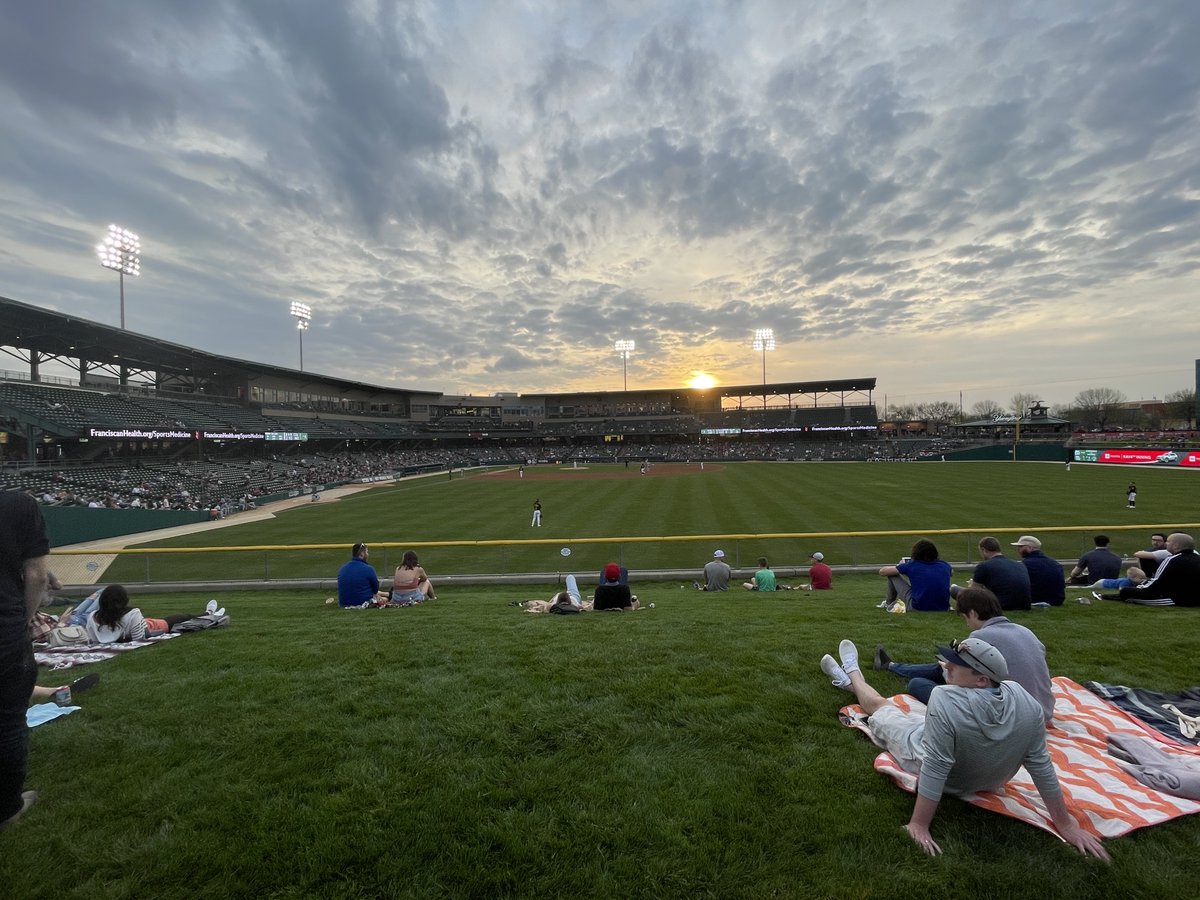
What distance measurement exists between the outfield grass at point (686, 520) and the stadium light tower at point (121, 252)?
29896 mm

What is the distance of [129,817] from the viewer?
3.14 meters

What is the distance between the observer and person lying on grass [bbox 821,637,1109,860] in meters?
2.92

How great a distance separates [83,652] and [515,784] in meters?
6.04

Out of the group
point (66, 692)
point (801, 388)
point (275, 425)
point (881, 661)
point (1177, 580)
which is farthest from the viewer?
point (801, 388)

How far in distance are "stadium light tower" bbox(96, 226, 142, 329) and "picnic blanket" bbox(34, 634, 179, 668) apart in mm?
51588

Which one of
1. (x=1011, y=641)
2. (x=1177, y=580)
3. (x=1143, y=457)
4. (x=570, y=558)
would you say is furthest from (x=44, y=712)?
(x=1143, y=457)

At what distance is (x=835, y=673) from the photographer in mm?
4707

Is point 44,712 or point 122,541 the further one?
point 122,541

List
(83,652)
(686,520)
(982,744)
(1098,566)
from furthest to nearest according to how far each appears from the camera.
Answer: (686,520), (1098,566), (83,652), (982,744)

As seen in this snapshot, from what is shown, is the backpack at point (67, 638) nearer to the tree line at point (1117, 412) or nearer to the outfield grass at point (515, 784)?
the outfield grass at point (515, 784)

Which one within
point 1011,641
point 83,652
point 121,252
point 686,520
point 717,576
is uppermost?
point 121,252

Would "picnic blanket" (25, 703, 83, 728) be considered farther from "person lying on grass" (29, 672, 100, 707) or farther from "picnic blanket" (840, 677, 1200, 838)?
"picnic blanket" (840, 677, 1200, 838)

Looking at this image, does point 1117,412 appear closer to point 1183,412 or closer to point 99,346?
point 1183,412

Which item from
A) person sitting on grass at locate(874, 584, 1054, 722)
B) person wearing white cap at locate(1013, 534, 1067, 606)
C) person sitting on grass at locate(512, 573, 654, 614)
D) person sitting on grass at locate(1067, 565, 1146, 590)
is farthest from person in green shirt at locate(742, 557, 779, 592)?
person sitting on grass at locate(874, 584, 1054, 722)
